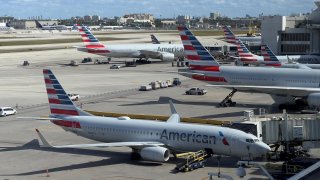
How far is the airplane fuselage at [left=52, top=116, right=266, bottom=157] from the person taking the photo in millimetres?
33656

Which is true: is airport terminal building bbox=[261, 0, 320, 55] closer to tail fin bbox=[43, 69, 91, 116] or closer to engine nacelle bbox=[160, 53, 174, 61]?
engine nacelle bbox=[160, 53, 174, 61]

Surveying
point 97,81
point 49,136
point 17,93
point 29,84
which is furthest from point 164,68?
point 49,136

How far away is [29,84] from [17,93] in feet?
31.5

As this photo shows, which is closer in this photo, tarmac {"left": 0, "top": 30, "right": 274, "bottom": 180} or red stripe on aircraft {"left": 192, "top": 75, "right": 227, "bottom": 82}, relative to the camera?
tarmac {"left": 0, "top": 30, "right": 274, "bottom": 180}

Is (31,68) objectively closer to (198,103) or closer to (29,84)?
(29,84)

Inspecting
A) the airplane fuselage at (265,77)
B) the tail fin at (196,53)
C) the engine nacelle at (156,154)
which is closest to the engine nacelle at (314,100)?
the airplane fuselage at (265,77)

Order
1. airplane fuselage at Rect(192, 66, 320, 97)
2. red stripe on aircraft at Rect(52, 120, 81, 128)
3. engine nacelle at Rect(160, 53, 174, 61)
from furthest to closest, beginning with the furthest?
engine nacelle at Rect(160, 53, 174, 61) < airplane fuselage at Rect(192, 66, 320, 97) < red stripe on aircraft at Rect(52, 120, 81, 128)

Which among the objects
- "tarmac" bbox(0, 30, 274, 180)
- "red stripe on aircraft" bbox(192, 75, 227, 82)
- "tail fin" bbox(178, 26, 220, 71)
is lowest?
"tarmac" bbox(0, 30, 274, 180)

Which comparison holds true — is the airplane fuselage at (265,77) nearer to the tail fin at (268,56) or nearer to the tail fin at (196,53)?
the tail fin at (196,53)

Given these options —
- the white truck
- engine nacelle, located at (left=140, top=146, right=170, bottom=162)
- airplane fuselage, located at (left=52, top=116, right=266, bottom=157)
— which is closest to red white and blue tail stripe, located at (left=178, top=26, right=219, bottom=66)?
the white truck

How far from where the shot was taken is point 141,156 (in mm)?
36250

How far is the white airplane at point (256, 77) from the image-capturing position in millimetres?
54969

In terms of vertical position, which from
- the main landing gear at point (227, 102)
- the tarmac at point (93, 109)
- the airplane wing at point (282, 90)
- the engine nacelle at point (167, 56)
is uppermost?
the airplane wing at point (282, 90)

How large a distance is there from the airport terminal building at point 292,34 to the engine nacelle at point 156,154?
7958cm
